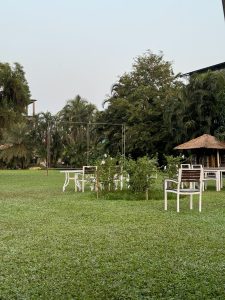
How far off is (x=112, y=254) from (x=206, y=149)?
15303mm

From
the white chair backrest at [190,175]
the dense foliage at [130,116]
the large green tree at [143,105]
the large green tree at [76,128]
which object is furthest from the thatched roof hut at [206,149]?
the large green tree at [76,128]

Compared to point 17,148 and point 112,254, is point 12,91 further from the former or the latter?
point 112,254

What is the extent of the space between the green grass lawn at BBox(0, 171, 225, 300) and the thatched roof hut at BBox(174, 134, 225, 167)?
10559 millimetres

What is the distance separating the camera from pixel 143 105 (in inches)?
1243

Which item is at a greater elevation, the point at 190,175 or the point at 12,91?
the point at 12,91

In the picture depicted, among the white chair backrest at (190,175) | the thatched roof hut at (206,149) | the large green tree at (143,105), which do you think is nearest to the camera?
the white chair backrest at (190,175)

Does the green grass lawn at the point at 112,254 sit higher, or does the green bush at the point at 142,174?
the green bush at the point at 142,174

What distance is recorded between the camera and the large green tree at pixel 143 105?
98.9 ft

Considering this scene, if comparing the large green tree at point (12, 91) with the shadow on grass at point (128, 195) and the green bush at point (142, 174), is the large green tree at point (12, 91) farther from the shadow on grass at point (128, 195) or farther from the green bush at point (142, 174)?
the green bush at point (142, 174)

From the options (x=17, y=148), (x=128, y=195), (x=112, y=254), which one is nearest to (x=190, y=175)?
(x=128, y=195)

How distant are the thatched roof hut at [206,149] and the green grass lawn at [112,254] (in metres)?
10.6

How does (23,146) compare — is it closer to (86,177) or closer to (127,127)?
(127,127)

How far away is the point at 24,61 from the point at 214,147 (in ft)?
43.3

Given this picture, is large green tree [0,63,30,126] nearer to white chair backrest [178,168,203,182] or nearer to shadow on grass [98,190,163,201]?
shadow on grass [98,190,163,201]
